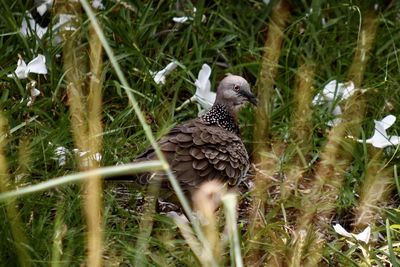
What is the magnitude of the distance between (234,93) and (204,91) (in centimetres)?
21

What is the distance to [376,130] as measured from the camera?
16.4 ft

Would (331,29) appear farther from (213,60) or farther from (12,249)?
(12,249)

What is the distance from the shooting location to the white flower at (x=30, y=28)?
5430 millimetres

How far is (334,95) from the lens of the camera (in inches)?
211

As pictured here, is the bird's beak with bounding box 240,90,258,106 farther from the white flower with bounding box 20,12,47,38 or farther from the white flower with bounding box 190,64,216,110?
the white flower with bounding box 20,12,47,38

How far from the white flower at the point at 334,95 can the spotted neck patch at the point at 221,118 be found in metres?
0.51

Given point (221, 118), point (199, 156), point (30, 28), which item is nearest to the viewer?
point (199, 156)

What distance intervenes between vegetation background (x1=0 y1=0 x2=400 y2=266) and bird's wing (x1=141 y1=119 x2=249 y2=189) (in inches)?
5.7

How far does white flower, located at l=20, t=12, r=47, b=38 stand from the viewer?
543 cm

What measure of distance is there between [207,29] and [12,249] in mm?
2456

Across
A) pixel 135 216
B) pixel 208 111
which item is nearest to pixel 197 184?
pixel 135 216

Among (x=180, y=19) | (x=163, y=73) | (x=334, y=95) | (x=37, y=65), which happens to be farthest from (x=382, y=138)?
(x=37, y=65)

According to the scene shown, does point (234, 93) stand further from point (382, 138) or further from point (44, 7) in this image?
point (44, 7)

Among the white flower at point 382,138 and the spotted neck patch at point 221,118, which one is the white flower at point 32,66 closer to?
the spotted neck patch at point 221,118
